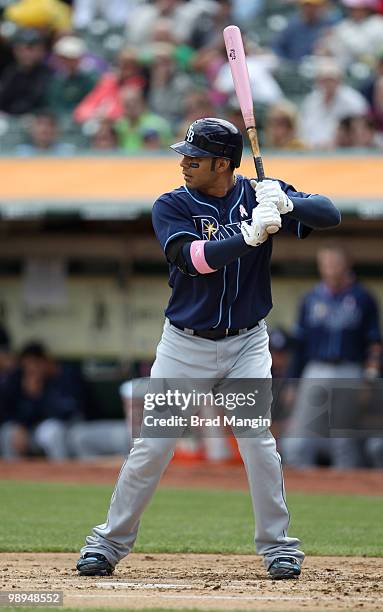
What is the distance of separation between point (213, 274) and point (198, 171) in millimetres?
445

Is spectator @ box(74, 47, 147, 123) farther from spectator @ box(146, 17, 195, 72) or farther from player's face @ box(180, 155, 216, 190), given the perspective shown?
player's face @ box(180, 155, 216, 190)

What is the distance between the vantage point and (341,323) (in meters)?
10.5

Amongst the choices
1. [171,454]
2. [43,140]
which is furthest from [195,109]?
[171,454]

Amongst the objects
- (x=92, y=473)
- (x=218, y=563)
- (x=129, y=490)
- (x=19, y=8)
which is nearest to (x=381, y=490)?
(x=92, y=473)

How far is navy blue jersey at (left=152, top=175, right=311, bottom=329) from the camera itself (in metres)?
5.12

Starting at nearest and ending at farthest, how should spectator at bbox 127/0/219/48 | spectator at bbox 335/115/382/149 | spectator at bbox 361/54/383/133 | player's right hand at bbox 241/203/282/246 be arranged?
player's right hand at bbox 241/203/282/246 < spectator at bbox 335/115/382/149 < spectator at bbox 361/54/383/133 < spectator at bbox 127/0/219/48

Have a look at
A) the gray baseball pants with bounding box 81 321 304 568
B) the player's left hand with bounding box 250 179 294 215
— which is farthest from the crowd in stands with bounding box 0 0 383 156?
the player's left hand with bounding box 250 179 294 215

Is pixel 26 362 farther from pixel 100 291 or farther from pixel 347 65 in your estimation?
pixel 347 65

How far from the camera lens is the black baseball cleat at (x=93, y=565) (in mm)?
5141

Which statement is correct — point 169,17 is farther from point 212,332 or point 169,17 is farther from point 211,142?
point 212,332

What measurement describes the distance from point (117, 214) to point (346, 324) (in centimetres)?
213

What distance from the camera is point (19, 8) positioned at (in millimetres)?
13883

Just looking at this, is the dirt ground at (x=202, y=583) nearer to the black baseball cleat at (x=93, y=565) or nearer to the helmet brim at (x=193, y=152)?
the black baseball cleat at (x=93, y=565)

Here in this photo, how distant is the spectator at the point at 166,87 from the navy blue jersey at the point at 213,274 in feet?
22.6
